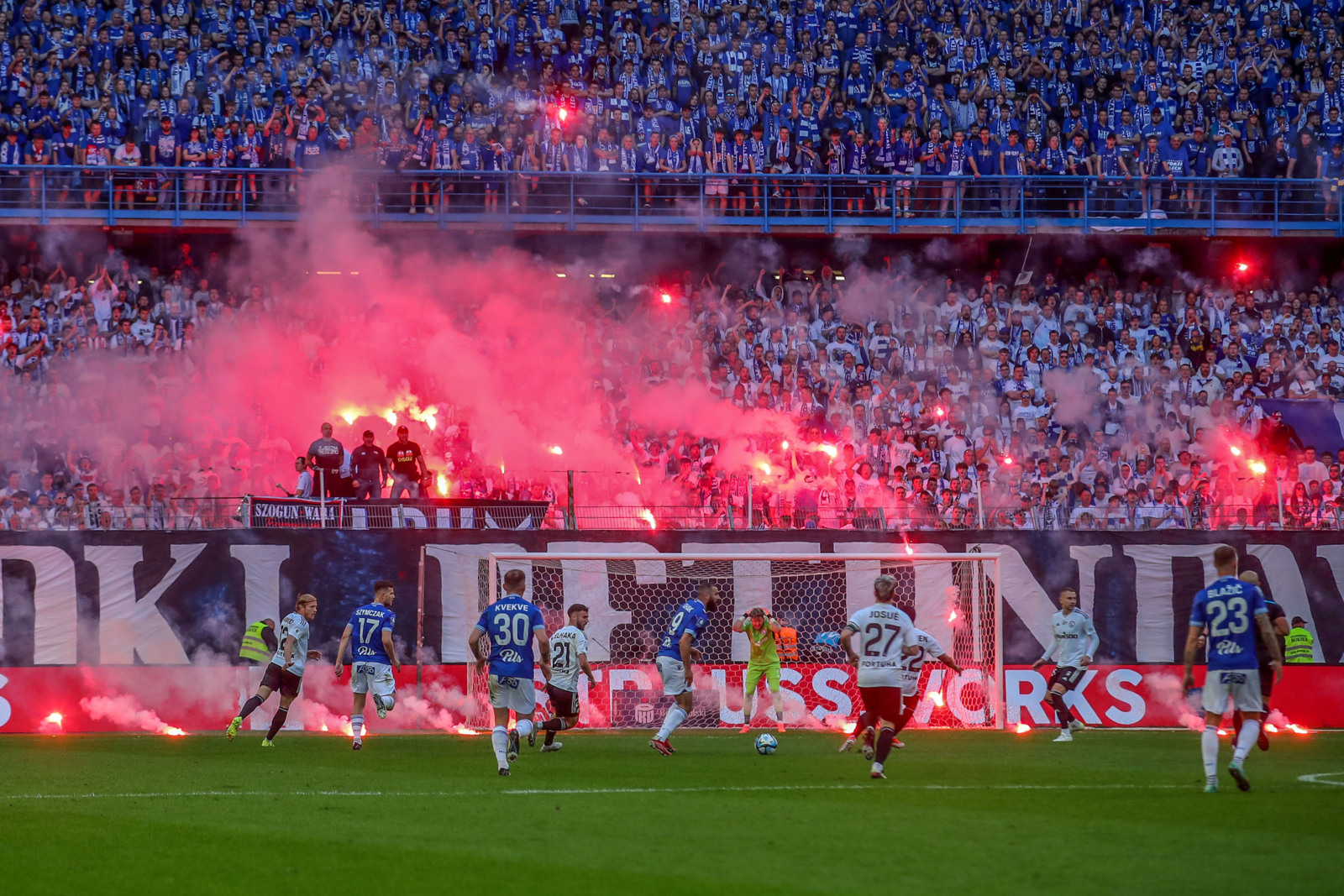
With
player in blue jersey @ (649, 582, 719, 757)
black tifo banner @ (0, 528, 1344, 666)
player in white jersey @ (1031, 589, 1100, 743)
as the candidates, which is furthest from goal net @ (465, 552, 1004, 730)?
player in blue jersey @ (649, 582, 719, 757)

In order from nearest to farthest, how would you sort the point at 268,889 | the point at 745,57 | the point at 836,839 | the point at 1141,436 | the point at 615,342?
the point at 268,889
the point at 836,839
the point at 1141,436
the point at 615,342
the point at 745,57

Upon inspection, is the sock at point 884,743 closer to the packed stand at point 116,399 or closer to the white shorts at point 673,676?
the white shorts at point 673,676

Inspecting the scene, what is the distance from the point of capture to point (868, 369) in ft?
85.7

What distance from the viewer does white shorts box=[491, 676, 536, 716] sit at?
13445 millimetres

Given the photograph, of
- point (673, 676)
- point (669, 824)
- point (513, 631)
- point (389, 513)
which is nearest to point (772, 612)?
point (673, 676)

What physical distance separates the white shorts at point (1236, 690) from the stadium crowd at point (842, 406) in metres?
10.00

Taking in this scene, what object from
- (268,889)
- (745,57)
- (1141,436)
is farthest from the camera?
(745,57)

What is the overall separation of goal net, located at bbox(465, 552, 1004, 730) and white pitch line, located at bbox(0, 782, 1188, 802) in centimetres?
753

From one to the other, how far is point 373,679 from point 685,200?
48.4 feet

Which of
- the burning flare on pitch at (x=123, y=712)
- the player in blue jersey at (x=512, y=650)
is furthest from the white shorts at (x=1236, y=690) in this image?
the burning flare on pitch at (x=123, y=712)

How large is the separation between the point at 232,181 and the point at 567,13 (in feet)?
25.8

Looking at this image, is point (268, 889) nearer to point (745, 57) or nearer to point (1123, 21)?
point (745, 57)

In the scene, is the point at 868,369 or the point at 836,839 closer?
the point at 836,839

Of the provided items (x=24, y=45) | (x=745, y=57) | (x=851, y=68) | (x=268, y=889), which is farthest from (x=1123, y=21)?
(x=268, y=889)
